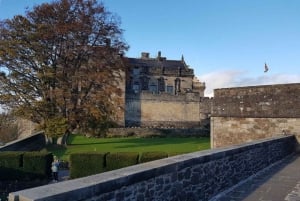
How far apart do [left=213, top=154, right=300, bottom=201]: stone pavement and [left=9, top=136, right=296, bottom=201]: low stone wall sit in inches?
9.4

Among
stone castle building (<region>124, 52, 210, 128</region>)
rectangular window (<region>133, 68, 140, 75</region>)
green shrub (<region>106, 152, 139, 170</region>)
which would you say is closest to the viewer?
green shrub (<region>106, 152, 139, 170</region>)

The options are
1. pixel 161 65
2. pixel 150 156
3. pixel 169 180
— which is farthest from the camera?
pixel 161 65

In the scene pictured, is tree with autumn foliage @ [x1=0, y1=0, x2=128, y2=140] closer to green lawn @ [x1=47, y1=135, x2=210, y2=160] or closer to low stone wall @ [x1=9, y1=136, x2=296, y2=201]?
green lawn @ [x1=47, y1=135, x2=210, y2=160]

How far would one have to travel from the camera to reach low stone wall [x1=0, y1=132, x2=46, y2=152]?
982 inches

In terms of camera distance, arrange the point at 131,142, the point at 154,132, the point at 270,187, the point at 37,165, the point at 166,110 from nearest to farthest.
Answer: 1. the point at 270,187
2. the point at 37,165
3. the point at 131,142
4. the point at 154,132
5. the point at 166,110

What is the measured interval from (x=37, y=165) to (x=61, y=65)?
13693 mm

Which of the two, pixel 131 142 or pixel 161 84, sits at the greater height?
pixel 161 84

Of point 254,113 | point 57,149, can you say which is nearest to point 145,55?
point 57,149

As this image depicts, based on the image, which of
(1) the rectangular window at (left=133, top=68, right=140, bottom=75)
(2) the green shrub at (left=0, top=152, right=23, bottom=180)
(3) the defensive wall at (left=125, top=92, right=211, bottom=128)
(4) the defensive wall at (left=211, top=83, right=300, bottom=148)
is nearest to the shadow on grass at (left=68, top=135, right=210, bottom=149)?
(2) the green shrub at (left=0, top=152, right=23, bottom=180)

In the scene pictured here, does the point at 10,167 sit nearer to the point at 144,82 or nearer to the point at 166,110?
the point at 166,110

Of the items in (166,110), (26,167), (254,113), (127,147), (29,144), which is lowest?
(26,167)

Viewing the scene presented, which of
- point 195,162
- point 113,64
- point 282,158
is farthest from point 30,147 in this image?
point 195,162

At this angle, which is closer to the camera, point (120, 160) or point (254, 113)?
point (120, 160)

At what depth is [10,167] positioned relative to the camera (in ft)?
60.6
